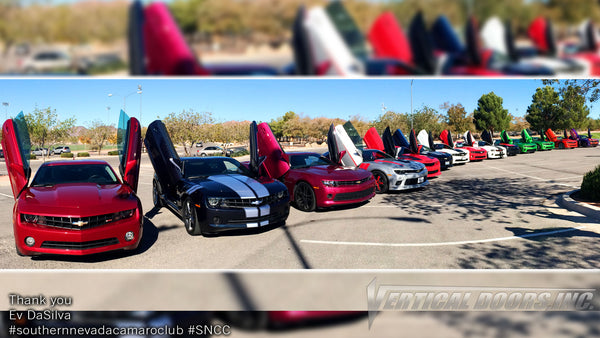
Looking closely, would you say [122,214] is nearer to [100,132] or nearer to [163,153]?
[163,153]

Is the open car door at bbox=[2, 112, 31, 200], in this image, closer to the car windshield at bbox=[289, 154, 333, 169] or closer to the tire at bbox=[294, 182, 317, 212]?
the tire at bbox=[294, 182, 317, 212]

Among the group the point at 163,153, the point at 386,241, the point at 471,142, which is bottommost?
the point at 386,241

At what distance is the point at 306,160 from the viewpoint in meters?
7.00

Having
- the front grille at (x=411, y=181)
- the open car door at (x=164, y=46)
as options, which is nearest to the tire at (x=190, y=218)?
the open car door at (x=164, y=46)

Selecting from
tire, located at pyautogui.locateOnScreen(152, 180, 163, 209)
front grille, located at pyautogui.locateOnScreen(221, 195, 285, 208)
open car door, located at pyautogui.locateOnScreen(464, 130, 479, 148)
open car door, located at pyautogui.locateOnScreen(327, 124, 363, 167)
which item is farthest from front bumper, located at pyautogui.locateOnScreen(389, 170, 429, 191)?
open car door, located at pyautogui.locateOnScreen(464, 130, 479, 148)

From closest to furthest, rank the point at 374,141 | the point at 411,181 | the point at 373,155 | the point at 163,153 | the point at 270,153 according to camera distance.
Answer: the point at 163,153, the point at 270,153, the point at 411,181, the point at 373,155, the point at 374,141

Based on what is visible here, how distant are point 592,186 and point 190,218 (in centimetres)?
732

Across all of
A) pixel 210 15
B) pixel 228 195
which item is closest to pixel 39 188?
pixel 228 195

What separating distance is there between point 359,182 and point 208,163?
2.77 m

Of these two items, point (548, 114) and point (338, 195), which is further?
point (548, 114)

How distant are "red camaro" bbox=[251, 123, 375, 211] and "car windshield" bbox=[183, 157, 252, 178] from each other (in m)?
0.44

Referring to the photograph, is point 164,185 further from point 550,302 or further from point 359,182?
point 550,302

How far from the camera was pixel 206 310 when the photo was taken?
2.97 meters

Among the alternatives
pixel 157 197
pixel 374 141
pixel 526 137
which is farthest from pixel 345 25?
pixel 526 137
